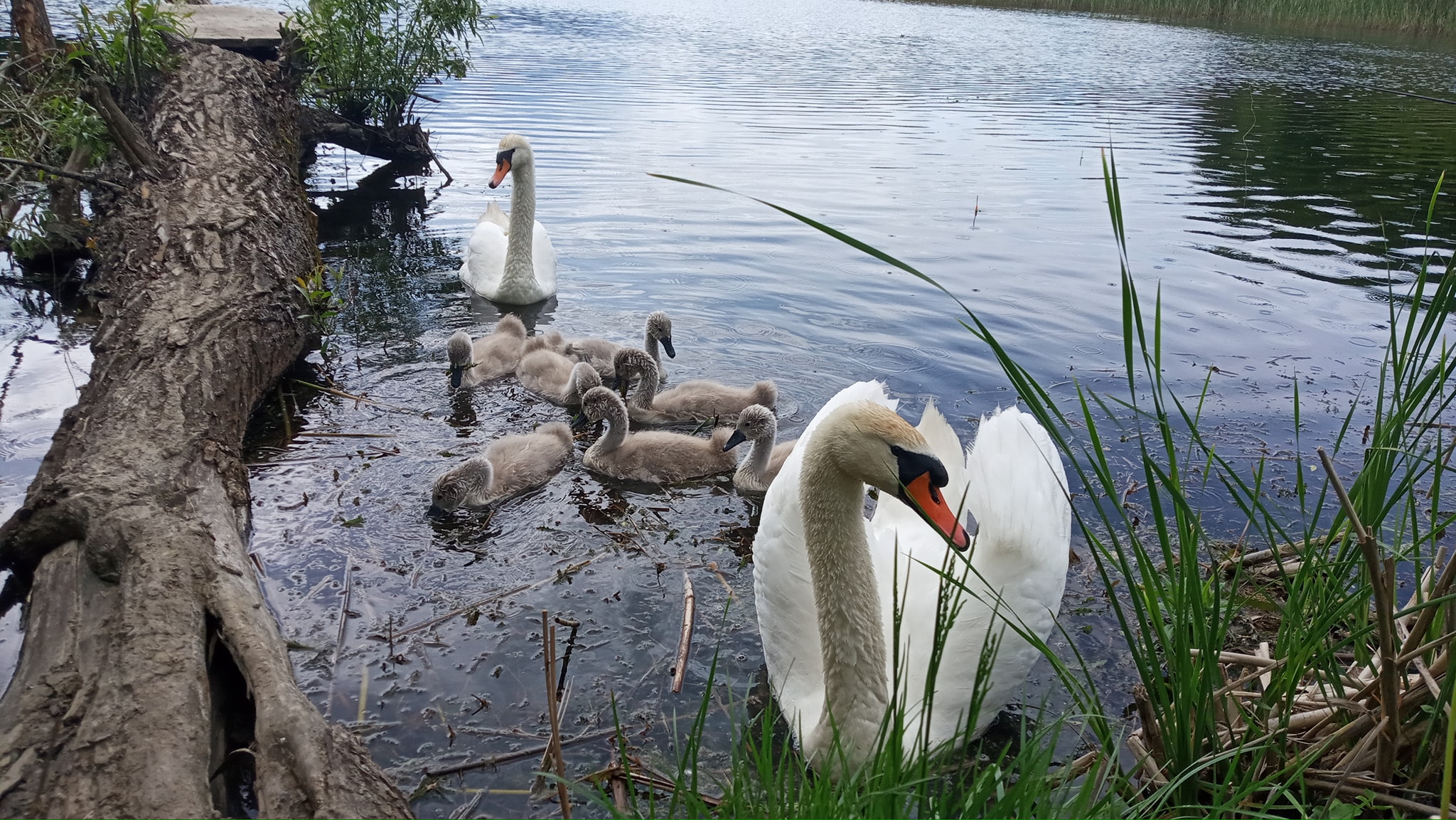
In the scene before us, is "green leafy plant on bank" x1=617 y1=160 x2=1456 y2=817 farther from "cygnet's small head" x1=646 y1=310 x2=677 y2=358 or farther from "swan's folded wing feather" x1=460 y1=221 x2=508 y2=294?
"swan's folded wing feather" x1=460 y1=221 x2=508 y2=294

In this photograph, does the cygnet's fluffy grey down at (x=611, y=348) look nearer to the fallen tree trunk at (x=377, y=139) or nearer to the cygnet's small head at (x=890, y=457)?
the cygnet's small head at (x=890, y=457)

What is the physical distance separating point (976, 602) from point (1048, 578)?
281 mm

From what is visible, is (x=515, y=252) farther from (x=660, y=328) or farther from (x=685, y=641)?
(x=685, y=641)

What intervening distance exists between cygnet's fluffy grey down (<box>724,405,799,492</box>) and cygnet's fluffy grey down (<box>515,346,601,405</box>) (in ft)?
3.86

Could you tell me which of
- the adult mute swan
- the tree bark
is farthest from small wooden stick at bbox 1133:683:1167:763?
the tree bark

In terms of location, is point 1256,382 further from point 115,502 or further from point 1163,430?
point 115,502

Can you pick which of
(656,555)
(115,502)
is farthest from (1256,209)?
(115,502)

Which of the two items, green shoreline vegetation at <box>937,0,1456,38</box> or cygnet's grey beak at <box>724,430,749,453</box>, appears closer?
cygnet's grey beak at <box>724,430,749,453</box>

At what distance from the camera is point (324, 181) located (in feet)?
43.3

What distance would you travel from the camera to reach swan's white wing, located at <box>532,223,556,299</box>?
862 centimetres

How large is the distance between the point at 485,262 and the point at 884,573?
5.95 metres

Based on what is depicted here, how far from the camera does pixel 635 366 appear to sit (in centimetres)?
651

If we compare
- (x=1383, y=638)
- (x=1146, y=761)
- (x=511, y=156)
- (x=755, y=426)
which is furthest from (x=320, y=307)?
(x=1383, y=638)

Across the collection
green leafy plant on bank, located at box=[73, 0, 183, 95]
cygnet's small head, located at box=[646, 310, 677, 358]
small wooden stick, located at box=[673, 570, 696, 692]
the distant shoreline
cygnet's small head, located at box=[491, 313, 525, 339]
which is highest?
the distant shoreline
